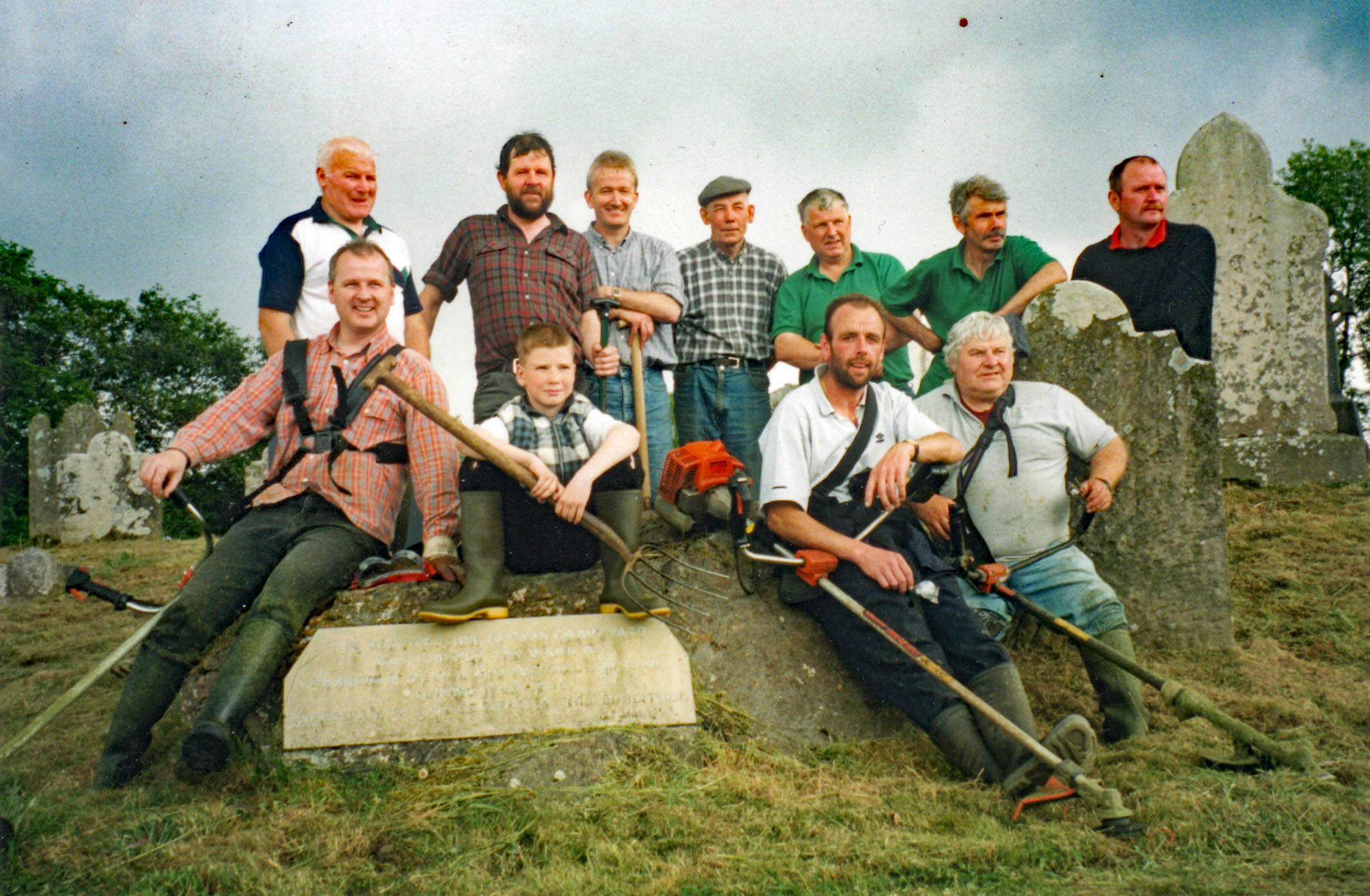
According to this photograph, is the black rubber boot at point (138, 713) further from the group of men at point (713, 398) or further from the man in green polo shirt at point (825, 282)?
the man in green polo shirt at point (825, 282)

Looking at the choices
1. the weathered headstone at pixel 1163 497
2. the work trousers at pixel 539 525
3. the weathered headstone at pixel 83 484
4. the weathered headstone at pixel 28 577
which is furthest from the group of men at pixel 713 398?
the weathered headstone at pixel 83 484

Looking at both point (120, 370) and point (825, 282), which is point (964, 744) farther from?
point (120, 370)

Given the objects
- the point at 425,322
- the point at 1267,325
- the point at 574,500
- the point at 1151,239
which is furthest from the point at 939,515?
the point at 1267,325

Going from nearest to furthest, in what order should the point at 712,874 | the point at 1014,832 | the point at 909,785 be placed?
the point at 712,874
the point at 1014,832
the point at 909,785

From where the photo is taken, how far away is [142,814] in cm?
326

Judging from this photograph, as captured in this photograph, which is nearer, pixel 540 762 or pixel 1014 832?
pixel 1014 832

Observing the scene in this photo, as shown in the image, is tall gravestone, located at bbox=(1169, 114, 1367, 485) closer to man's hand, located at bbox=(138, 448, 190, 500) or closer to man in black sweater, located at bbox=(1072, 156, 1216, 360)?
man in black sweater, located at bbox=(1072, 156, 1216, 360)

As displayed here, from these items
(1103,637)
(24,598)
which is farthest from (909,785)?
(24,598)

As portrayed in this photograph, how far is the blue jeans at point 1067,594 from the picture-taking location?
4336 mm

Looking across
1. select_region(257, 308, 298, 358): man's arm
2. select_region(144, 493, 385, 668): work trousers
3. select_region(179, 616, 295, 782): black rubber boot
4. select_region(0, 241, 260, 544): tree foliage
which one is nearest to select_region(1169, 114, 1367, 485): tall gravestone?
select_region(144, 493, 385, 668): work trousers

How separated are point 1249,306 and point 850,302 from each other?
529 cm

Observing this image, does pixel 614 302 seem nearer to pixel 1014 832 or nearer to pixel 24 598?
pixel 1014 832

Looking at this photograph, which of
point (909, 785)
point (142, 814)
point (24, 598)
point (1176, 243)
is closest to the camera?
point (142, 814)

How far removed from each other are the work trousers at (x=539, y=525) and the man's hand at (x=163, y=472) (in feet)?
3.78
